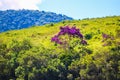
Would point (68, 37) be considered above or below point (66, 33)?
below

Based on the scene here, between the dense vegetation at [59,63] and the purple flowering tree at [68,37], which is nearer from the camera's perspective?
the dense vegetation at [59,63]

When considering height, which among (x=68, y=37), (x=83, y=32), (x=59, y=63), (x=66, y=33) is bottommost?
(x=59, y=63)

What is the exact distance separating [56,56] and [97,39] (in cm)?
3025

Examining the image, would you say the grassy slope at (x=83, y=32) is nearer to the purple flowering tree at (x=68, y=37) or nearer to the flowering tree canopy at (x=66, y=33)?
the purple flowering tree at (x=68, y=37)

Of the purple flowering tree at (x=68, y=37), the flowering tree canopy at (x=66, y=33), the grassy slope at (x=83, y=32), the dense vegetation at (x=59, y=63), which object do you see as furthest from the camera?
the grassy slope at (x=83, y=32)

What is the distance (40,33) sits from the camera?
128250 mm

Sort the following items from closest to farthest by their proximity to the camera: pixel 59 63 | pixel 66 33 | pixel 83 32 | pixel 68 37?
pixel 59 63 → pixel 66 33 → pixel 68 37 → pixel 83 32

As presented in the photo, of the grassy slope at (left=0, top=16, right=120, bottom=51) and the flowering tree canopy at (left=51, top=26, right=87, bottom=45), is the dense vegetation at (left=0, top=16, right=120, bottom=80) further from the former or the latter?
the grassy slope at (left=0, top=16, right=120, bottom=51)

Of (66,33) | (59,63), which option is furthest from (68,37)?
A: (59,63)

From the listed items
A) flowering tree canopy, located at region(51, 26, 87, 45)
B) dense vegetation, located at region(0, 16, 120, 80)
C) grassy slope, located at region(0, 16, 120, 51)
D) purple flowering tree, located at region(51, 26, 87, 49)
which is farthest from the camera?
grassy slope, located at region(0, 16, 120, 51)

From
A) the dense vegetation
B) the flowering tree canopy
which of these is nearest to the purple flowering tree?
the flowering tree canopy

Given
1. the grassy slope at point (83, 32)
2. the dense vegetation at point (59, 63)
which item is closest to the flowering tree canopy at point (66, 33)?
the dense vegetation at point (59, 63)

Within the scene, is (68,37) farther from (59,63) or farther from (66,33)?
(59,63)

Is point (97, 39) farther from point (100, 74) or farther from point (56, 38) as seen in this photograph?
point (100, 74)
